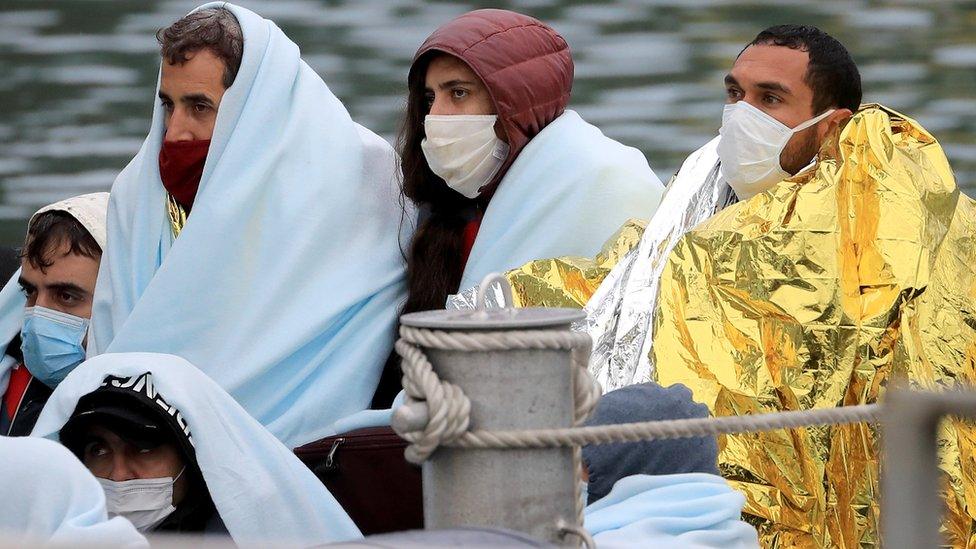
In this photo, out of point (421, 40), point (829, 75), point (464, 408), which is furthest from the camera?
point (421, 40)

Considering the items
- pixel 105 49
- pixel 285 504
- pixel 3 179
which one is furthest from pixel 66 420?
pixel 105 49

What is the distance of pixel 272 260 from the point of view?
127 inches

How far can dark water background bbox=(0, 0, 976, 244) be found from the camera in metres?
6.94

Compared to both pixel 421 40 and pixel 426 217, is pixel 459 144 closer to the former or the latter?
pixel 426 217

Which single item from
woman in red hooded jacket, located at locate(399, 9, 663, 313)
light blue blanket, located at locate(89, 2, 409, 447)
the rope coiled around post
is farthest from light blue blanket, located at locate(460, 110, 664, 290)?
the rope coiled around post

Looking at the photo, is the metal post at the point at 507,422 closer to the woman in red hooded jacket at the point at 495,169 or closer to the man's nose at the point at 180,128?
the woman in red hooded jacket at the point at 495,169

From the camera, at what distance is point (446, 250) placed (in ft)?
10.5

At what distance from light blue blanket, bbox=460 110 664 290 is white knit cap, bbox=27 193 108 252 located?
840 millimetres

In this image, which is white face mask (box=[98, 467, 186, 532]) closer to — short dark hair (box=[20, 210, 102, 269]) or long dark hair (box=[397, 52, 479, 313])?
long dark hair (box=[397, 52, 479, 313])

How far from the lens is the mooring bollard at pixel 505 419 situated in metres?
1.50

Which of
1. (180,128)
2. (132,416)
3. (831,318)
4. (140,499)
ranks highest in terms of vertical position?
(180,128)

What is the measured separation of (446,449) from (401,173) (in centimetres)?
188

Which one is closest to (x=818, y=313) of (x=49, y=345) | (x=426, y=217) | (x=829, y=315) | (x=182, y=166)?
(x=829, y=315)

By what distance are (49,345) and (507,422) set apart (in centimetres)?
199
